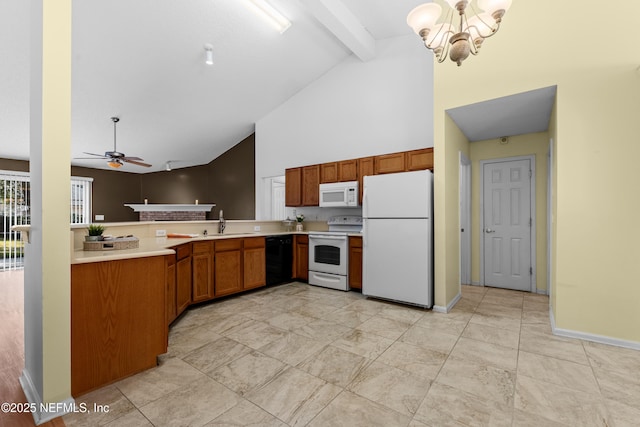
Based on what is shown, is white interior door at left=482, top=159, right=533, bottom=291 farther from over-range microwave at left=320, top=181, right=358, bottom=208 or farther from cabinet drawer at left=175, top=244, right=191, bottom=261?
cabinet drawer at left=175, top=244, right=191, bottom=261

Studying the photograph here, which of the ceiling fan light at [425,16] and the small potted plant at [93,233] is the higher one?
Answer: the ceiling fan light at [425,16]

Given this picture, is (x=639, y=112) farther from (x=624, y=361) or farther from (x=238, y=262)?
(x=238, y=262)

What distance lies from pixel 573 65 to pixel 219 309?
4240 mm

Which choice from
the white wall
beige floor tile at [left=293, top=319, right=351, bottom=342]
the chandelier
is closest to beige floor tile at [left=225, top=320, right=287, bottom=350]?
beige floor tile at [left=293, top=319, right=351, bottom=342]

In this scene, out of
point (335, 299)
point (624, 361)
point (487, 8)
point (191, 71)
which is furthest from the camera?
point (191, 71)

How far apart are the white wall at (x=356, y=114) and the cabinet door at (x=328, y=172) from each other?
1.15ft

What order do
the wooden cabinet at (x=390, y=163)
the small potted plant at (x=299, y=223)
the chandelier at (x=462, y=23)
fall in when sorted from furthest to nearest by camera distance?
the small potted plant at (x=299, y=223)
the wooden cabinet at (x=390, y=163)
the chandelier at (x=462, y=23)

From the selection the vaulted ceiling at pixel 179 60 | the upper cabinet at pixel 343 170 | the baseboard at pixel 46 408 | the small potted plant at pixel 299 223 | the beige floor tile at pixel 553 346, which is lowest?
the beige floor tile at pixel 553 346

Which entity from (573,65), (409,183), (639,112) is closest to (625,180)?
(639,112)

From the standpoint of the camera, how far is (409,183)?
332 cm

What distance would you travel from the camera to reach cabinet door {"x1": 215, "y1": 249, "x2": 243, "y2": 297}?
140 inches

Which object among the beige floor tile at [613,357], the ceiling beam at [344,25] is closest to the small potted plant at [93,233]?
the ceiling beam at [344,25]

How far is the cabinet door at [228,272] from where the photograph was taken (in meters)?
3.55

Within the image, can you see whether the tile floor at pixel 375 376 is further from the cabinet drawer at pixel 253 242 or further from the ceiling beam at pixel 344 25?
the ceiling beam at pixel 344 25
